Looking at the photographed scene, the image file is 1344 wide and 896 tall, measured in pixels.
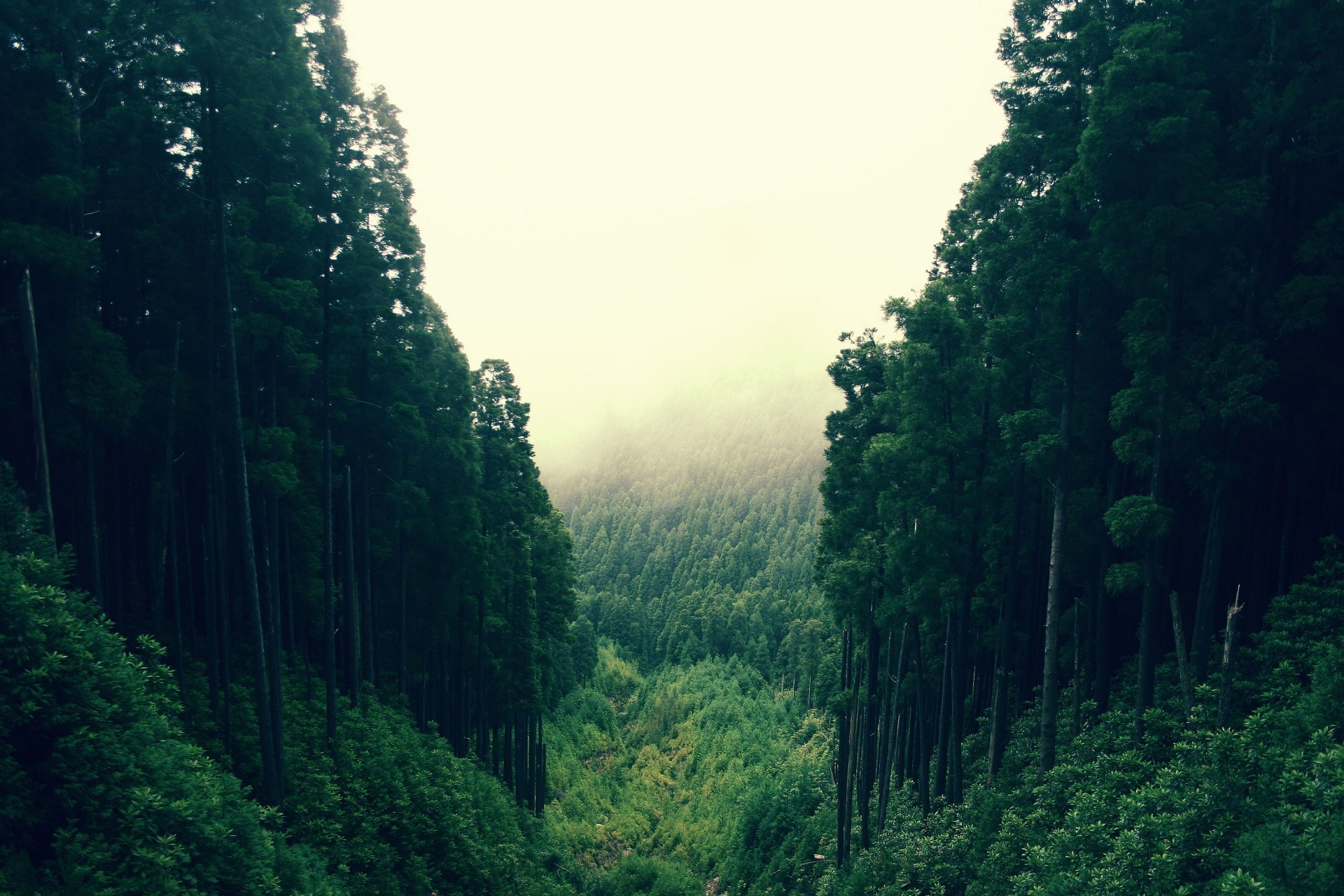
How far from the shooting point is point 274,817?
12.6 meters

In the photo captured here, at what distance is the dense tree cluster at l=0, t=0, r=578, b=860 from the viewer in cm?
1176

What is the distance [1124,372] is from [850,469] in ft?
26.6

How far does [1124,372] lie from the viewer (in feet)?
→ 48.6

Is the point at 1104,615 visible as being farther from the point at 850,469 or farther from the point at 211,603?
the point at 211,603

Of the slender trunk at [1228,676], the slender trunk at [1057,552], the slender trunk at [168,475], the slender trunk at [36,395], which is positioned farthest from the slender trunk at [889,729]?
the slender trunk at [36,395]

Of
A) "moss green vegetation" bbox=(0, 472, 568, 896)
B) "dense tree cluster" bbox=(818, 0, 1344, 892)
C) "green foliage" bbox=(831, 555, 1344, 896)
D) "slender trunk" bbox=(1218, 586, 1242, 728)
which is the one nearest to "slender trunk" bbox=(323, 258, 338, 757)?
"moss green vegetation" bbox=(0, 472, 568, 896)

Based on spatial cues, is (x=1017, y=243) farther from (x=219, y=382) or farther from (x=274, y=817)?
(x=274, y=817)

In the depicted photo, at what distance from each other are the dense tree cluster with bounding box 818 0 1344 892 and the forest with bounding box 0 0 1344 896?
0.27ft

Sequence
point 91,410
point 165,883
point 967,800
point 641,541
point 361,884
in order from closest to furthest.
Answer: point 165,883, point 91,410, point 361,884, point 967,800, point 641,541

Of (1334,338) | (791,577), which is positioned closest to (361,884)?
(1334,338)

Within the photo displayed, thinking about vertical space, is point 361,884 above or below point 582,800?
above

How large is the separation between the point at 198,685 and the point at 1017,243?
18.1 m

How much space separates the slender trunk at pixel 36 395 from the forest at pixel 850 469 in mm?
52

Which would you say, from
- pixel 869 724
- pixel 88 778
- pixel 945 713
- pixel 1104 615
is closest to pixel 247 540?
pixel 88 778
